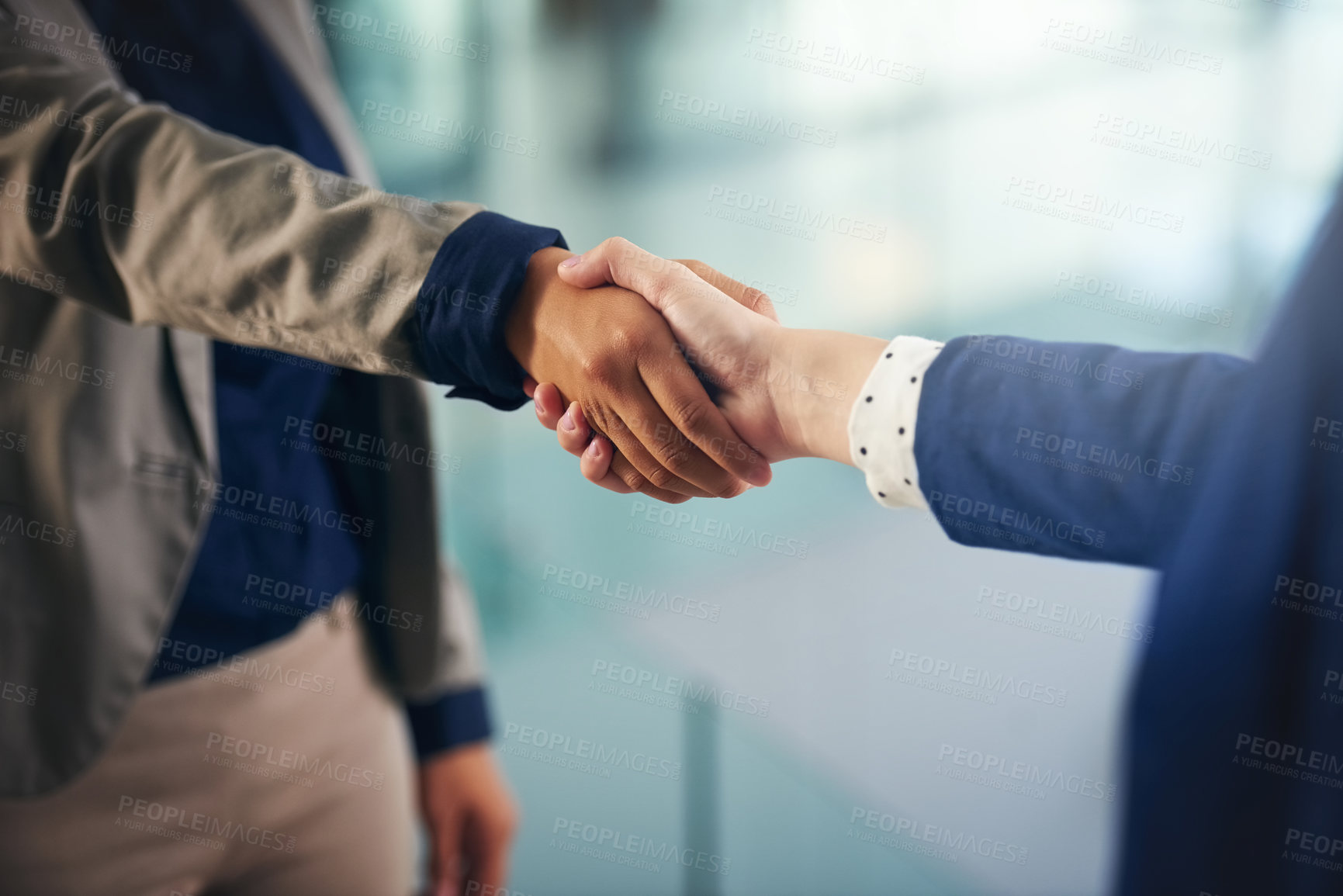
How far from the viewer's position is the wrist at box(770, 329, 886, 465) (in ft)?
2.77

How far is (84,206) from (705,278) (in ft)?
1.97

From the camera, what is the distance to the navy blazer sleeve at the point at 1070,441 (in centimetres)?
62

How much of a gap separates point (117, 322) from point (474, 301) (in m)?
0.42

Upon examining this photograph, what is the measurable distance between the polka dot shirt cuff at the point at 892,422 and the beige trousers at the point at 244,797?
71cm

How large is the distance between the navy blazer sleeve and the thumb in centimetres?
27

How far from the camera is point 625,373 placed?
826mm
